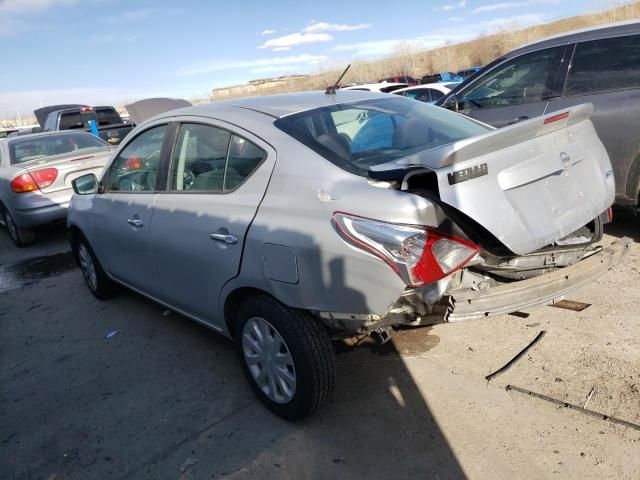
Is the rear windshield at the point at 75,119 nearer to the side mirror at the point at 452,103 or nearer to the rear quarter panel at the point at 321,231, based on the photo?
the side mirror at the point at 452,103

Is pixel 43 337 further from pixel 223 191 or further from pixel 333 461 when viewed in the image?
pixel 333 461

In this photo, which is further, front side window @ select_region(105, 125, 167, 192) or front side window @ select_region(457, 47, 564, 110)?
front side window @ select_region(457, 47, 564, 110)

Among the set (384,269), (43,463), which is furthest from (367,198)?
(43,463)

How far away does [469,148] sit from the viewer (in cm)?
212

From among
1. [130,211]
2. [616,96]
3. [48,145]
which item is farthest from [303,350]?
[48,145]

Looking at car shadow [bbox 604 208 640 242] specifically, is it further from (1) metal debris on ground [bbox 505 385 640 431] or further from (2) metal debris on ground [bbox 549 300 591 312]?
(1) metal debris on ground [bbox 505 385 640 431]

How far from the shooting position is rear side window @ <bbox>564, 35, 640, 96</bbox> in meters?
4.12

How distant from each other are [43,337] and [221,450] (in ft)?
8.22

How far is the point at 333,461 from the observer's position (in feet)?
7.86

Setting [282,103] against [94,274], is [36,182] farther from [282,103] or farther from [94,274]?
[282,103]

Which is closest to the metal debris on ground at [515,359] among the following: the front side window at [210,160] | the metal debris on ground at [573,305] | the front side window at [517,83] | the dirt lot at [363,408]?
the dirt lot at [363,408]

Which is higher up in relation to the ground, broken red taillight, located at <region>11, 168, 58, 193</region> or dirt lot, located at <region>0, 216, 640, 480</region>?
broken red taillight, located at <region>11, 168, 58, 193</region>

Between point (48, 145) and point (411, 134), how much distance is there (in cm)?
679

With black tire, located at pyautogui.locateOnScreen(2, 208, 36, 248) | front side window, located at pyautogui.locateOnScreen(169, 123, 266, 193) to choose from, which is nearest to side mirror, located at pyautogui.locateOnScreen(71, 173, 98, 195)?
front side window, located at pyautogui.locateOnScreen(169, 123, 266, 193)
